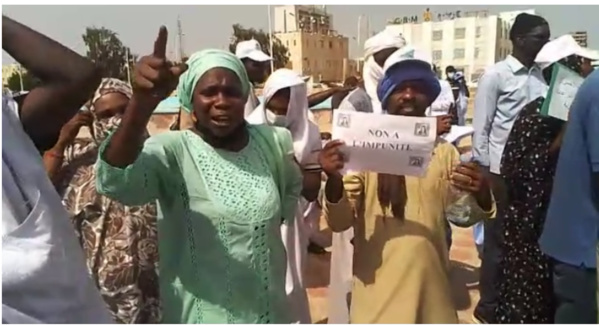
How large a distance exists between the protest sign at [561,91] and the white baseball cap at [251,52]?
2.62m

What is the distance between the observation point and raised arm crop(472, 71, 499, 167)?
477 cm

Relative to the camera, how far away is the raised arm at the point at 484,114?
4773 millimetres

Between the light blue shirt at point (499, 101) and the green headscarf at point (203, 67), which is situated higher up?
the green headscarf at point (203, 67)

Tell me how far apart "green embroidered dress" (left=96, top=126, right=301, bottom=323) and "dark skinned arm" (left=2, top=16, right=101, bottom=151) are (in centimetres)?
47

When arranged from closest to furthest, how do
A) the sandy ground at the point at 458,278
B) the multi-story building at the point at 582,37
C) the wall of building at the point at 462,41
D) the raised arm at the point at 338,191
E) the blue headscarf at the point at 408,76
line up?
the raised arm at the point at 338,191, the blue headscarf at the point at 408,76, the multi-story building at the point at 582,37, the sandy ground at the point at 458,278, the wall of building at the point at 462,41

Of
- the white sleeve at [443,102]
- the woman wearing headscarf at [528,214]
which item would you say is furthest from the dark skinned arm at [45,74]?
the white sleeve at [443,102]

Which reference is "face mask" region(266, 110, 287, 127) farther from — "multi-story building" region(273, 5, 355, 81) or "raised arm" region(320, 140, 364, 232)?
"multi-story building" region(273, 5, 355, 81)

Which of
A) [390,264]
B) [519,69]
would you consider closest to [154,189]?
[390,264]

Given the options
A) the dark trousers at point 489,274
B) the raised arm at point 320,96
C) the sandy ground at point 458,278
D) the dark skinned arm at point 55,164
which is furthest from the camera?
the raised arm at point 320,96

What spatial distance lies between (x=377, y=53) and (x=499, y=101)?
2.84ft

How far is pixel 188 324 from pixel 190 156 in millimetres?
479

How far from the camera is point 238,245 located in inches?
83.4

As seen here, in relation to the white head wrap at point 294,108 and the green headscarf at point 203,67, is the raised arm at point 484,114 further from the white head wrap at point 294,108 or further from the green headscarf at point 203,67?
the green headscarf at point 203,67

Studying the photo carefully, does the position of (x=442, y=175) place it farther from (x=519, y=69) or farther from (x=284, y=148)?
(x=519, y=69)
